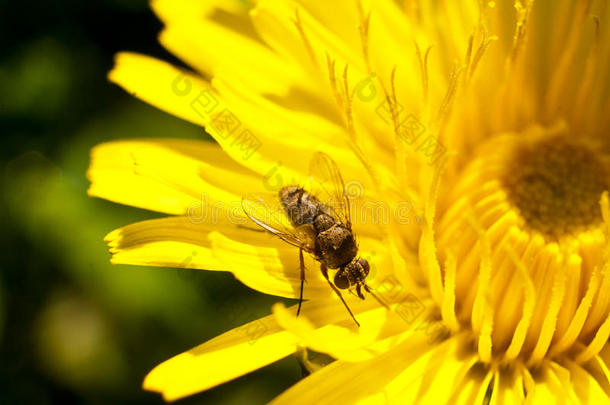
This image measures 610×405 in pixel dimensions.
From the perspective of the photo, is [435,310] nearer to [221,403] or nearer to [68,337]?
[221,403]

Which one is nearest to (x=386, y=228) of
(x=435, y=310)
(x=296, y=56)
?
(x=435, y=310)

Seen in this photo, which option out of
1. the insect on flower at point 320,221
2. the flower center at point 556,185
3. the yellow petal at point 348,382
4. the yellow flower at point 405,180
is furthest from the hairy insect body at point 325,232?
the flower center at point 556,185

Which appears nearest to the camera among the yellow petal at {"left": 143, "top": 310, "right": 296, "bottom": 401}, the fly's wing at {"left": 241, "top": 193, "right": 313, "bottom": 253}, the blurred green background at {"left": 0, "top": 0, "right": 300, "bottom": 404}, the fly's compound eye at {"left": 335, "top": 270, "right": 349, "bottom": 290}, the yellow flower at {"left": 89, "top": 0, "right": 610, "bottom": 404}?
the yellow petal at {"left": 143, "top": 310, "right": 296, "bottom": 401}

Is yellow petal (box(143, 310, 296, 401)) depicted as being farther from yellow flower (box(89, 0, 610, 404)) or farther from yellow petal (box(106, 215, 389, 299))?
yellow petal (box(106, 215, 389, 299))

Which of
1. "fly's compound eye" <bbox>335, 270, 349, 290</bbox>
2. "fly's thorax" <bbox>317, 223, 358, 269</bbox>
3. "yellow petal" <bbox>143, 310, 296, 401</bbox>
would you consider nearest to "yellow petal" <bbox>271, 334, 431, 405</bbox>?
"yellow petal" <bbox>143, 310, 296, 401</bbox>

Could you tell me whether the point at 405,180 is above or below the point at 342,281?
above

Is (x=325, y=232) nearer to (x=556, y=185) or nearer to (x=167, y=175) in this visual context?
(x=167, y=175)

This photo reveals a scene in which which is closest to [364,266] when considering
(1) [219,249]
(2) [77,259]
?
(1) [219,249]

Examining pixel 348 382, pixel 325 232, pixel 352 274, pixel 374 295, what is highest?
pixel 325 232
